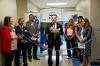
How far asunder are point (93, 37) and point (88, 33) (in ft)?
2.42

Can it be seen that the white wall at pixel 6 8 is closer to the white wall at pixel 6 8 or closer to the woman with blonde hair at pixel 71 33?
the white wall at pixel 6 8

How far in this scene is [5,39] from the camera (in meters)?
5.11

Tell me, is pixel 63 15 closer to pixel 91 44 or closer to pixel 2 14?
pixel 91 44

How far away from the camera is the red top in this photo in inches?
201

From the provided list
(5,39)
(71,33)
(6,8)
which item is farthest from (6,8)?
(71,33)

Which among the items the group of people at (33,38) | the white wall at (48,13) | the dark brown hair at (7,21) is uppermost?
the white wall at (48,13)

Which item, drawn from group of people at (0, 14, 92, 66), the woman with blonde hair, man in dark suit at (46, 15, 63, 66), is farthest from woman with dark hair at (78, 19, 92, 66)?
the woman with blonde hair

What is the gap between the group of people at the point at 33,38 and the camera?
17.1 feet

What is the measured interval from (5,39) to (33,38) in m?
2.81

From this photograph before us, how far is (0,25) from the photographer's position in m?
5.25

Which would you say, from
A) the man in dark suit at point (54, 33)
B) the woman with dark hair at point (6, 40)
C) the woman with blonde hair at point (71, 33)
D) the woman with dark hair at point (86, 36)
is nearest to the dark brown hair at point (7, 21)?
the woman with dark hair at point (6, 40)

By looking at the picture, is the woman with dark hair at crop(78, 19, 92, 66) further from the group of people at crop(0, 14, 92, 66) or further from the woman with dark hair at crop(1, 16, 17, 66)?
the woman with dark hair at crop(1, 16, 17, 66)

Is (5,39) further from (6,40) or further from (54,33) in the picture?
(54,33)

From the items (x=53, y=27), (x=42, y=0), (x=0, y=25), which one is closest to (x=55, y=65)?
(x=53, y=27)
